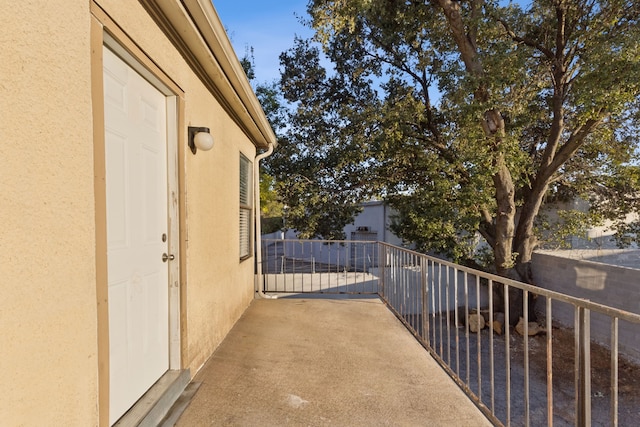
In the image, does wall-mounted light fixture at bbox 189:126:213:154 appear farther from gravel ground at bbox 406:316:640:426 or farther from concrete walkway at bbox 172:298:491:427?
gravel ground at bbox 406:316:640:426

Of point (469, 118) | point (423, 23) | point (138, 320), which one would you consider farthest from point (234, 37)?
point (138, 320)

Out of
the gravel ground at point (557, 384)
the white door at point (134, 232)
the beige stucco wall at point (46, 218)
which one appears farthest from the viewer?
the gravel ground at point (557, 384)

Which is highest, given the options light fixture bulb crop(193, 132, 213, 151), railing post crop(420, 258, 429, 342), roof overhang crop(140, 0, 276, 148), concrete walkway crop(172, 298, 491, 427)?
roof overhang crop(140, 0, 276, 148)

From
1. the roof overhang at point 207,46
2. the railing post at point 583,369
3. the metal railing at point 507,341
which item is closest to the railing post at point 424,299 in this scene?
the metal railing at point 507,341

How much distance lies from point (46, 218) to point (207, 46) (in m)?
1.80

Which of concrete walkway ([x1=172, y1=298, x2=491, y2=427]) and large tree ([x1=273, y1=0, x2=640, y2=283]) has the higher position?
large tree ([x1=273, y1=0, x2=640, y2=283])

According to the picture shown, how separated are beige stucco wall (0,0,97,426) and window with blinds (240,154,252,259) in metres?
3.09

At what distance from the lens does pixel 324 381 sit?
8.64ft

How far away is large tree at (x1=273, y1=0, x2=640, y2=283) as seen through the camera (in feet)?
22.8

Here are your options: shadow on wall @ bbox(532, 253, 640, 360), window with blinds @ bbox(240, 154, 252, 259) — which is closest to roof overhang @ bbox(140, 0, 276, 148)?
window with blinds @ bbox(240, 154, 252, 259)

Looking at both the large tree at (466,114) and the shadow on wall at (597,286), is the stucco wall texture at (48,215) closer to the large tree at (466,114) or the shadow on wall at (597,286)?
the large tree at (466,114)

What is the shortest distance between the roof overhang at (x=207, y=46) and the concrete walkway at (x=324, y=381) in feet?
7.84

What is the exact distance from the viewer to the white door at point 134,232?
176cm

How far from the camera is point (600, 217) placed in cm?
948
